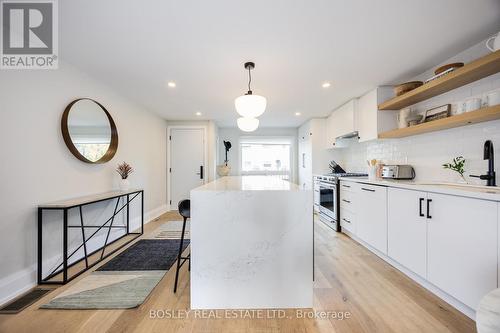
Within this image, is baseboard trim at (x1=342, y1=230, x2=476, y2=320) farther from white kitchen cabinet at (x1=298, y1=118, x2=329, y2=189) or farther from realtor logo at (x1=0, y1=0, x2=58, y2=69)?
realtor logo at (x1=0, y1=0, x2=58, y2=69)

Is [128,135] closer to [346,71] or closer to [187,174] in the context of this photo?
[187,174]

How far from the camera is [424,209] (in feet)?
6.01

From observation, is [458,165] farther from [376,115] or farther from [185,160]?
[185,160]

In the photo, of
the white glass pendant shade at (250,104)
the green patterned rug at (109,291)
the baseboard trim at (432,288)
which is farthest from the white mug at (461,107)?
the green patterned rug at (109,291)

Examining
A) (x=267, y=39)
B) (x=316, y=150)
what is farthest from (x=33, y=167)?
(x=316, y=150)

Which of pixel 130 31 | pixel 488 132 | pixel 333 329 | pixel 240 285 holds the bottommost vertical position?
pixel 333 329

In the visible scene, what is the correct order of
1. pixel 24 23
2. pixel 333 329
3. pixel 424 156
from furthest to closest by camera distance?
pixel 424 156 → pixel 24 23 → pixel 333 329

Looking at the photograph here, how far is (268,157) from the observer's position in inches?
252

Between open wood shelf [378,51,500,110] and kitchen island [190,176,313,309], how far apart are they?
1.82 metres

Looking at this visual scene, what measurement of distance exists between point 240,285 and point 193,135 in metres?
4.19

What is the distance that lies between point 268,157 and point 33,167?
17.1 ft

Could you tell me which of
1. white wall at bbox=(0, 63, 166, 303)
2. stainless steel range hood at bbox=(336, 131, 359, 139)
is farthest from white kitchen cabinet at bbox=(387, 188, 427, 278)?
white wall at bbox=(0, 63, 166, 303)

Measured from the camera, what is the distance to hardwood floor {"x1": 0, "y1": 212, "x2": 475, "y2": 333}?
1.41 meters

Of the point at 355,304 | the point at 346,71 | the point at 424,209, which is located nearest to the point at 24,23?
the point at 346,71
